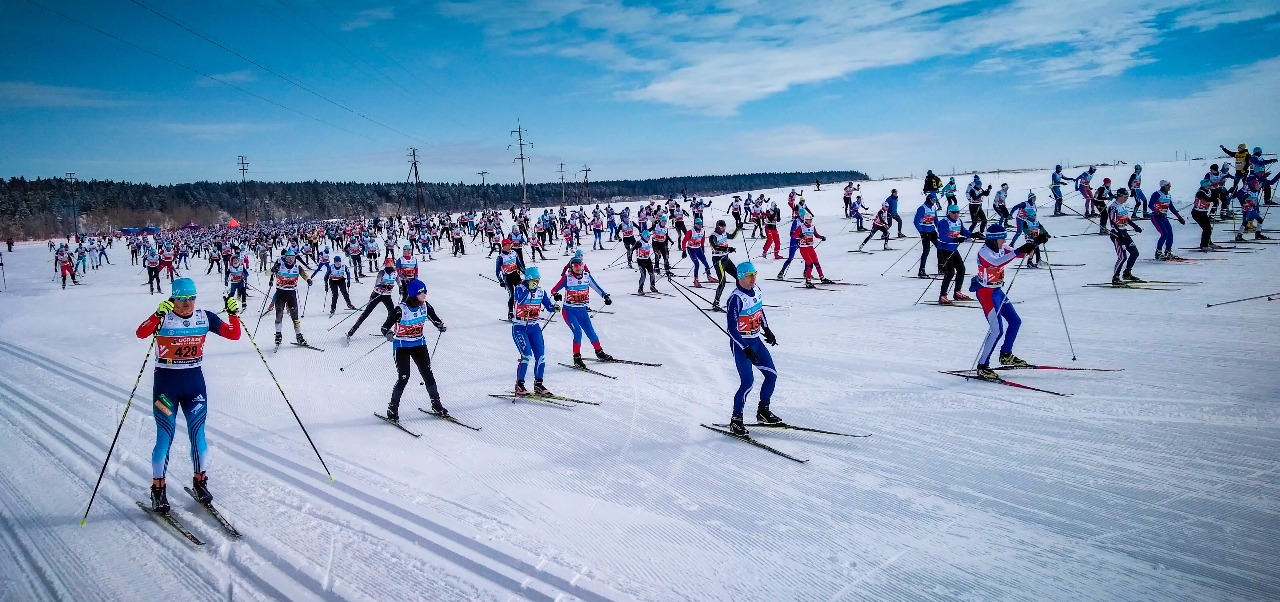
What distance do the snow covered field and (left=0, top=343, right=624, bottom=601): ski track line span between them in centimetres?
2

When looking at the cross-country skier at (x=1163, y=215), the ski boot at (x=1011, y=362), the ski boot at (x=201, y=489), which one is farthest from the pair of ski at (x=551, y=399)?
the cross-country skier at (x=1163, y=215)

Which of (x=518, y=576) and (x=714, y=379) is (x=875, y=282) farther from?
(x=518, y=576)

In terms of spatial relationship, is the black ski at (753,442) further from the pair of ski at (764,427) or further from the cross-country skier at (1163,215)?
the cross-country skier at (1163,215)

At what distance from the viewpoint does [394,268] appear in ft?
44.0

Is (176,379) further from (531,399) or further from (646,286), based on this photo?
(646,286)

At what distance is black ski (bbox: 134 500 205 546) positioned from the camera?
5064 mm

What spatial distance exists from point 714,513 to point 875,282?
41.1ft

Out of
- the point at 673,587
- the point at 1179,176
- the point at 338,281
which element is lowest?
the point at 673,587

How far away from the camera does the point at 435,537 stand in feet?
16.5

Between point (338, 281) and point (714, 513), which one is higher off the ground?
point (338, 281)

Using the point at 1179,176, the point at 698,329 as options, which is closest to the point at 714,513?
the point at 698,329

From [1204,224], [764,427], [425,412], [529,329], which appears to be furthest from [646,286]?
[1204,224]

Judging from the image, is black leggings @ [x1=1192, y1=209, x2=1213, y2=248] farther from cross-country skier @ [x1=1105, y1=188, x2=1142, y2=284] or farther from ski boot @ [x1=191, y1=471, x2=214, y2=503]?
ski boot @ [x1=191, y1=471, x2=214, y2=503]

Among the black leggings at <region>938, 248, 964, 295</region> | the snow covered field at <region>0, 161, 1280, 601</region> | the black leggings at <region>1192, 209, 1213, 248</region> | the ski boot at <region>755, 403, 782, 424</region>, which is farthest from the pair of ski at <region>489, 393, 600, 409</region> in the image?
the black leggings at <region>1192, 209, 1213, 248</region>
